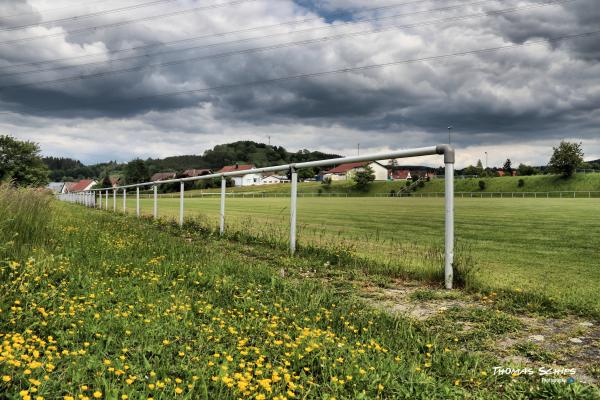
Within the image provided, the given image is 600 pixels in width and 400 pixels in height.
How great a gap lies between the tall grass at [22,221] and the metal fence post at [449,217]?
205 inches

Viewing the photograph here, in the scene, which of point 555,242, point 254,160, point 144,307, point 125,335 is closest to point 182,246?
point 144,307

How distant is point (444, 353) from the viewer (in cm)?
303

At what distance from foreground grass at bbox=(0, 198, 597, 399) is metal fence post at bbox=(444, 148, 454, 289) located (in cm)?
120

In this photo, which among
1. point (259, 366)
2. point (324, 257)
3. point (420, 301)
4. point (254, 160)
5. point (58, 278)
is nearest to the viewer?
point (259, 366)

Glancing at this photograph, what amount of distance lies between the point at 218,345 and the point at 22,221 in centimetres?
538

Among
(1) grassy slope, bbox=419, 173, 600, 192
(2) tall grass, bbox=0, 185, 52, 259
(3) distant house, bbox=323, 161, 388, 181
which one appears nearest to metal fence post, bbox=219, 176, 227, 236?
(3) distant house, bbox=323, 161, 388, 181

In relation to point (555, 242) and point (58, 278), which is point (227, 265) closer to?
point (58, 278)

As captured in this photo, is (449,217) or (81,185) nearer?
(449,217)

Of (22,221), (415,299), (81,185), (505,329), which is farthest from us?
(81,185)

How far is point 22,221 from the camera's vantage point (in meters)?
6.89

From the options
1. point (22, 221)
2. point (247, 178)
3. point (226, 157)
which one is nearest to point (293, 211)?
point (22, 221)

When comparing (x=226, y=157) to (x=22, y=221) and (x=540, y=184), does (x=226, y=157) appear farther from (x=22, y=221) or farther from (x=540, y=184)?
(x=22, y=221)

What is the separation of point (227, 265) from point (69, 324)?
2.50 meters

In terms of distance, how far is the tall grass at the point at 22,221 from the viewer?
6005 mm
